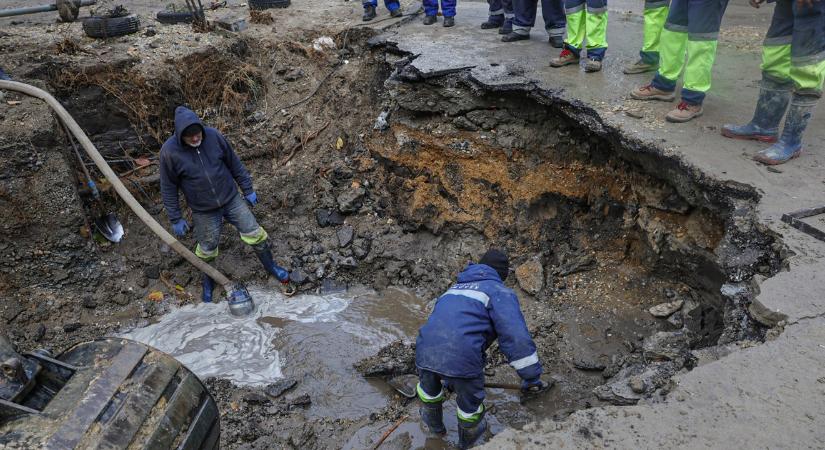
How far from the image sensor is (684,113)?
4434mm

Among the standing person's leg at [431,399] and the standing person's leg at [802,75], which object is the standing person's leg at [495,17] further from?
the standing person's leg at [431,399]

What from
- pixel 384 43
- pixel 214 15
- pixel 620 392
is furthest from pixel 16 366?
pixel 214 15

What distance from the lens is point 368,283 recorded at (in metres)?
5.53

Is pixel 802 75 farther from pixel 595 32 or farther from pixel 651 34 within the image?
pixel 595 32

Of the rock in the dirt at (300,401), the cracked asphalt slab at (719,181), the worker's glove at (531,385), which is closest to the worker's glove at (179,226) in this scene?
the rock in the dirt at (300,401)

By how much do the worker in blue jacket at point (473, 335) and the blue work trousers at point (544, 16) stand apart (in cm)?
386

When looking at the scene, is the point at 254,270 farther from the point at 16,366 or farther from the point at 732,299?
the point at 732,299

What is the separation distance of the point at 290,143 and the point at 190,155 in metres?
1.84

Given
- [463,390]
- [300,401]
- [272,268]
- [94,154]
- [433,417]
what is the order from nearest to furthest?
[463,390], [433,417], [300,401], [94,154], [272,268]

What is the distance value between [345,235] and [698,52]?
3.67 metres

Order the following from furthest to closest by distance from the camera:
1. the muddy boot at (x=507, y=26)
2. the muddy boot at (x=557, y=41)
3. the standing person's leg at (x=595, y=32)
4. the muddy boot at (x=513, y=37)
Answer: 1. the muddy boot at (x=507, y=26)
2. the muddy boot at (x=513, y=37)
3. the muddy boot at (x=557, y=41)
4. the standing person's leg at (x=595, y=32)

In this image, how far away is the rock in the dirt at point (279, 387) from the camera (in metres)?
4.18

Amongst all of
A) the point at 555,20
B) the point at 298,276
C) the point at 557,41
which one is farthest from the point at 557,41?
the point at 298,276

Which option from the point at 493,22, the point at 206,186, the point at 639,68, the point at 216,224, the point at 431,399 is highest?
the point at 493,22
